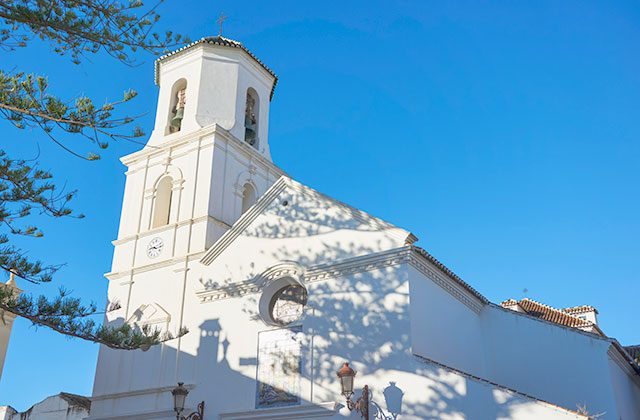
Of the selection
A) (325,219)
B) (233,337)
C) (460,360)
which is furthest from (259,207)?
(460,360)

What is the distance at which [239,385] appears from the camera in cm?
1457

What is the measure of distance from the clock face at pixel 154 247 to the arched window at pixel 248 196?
265 centimetres

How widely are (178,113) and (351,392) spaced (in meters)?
10.9

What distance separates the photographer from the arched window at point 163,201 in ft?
61.1

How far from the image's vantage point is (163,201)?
18891 millimetres

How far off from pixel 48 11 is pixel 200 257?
29.6 feet

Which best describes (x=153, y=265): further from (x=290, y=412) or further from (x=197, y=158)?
(x=290, y=412)

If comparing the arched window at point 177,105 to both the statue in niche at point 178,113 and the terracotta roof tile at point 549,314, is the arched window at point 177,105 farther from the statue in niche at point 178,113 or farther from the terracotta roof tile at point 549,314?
the terracotta roof tile at point 549,314

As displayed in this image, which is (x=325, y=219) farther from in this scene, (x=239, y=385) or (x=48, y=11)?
(x=48, y=11)

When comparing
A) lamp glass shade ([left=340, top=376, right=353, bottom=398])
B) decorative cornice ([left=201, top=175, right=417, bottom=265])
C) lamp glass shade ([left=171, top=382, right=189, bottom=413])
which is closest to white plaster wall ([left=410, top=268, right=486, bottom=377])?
lamp glass shade ([left=340, top=376, right=353, bottom=398])

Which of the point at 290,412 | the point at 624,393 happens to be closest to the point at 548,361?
the point at 624,393

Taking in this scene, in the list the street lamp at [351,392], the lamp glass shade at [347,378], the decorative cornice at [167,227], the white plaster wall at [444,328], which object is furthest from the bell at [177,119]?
the lamp glass shade at [347,378]

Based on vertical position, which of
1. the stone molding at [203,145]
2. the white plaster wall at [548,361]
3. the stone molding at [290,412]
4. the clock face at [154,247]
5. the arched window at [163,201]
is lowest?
the stone molding at [290,412]

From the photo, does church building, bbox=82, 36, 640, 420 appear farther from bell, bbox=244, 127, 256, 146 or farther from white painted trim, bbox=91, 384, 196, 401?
bell, bbox=244, 127, 256, 146
